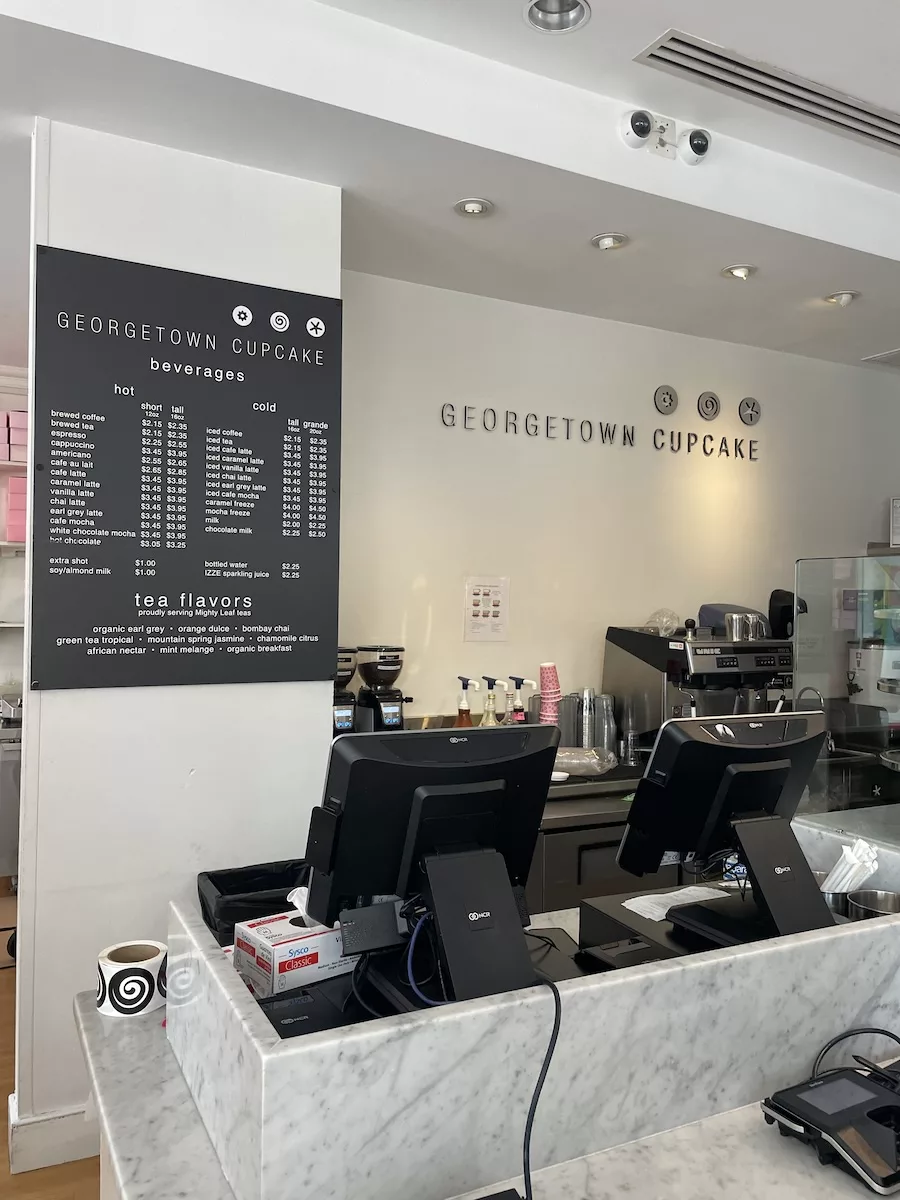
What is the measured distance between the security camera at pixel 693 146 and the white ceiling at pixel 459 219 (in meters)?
0.13

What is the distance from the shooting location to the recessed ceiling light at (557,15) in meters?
2.20

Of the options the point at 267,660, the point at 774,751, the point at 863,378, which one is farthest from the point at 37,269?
the point at 863,378

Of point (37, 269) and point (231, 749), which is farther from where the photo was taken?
point (231, 749)

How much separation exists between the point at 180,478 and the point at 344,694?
110 cm

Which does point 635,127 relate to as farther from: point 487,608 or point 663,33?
point 487,608

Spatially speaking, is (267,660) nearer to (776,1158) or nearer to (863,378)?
(776,1158)

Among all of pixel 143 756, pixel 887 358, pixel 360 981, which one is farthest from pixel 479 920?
pixel 887 358

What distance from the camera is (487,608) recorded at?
3725 millimetres

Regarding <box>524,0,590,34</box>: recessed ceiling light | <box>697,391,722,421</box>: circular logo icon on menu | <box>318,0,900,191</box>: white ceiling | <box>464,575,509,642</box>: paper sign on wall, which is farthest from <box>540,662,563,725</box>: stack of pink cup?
<box>524,0,590,34</box>: recessed ceiling light

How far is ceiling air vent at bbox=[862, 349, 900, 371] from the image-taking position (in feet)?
14.6

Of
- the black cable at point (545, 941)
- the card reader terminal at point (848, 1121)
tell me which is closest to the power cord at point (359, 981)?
the black cable at point (545, 941)

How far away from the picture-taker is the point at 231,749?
2.54 meters

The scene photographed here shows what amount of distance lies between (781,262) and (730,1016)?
2811mm

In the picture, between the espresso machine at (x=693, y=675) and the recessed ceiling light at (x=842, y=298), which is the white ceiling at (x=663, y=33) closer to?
the recessed ceiling light at (x=842, y=298)
